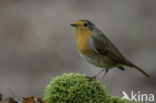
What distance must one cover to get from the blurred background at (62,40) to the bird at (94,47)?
3038mm

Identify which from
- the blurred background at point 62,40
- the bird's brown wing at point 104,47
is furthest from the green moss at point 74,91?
the blurred background at point 62,40

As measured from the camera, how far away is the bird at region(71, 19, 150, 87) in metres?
5.43

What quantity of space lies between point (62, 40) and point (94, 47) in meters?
5.54

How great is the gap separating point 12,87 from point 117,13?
3871 mm

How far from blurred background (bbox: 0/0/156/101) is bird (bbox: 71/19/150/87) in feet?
9.97

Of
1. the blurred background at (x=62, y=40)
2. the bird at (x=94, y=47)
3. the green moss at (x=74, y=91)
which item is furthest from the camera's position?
the blurred background at (x=62, y=40)

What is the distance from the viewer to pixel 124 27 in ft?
37.1

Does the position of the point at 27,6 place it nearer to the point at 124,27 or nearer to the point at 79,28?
the point at 124,27

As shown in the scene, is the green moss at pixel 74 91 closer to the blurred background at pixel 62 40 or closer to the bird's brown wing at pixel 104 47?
the bird's brown wing at pixel 104 47

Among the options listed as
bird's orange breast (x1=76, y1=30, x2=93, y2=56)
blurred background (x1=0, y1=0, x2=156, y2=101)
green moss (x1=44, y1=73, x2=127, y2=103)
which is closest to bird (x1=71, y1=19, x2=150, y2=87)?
bird's orange breast (x1=76, y1=30, x2=93, y2=56)

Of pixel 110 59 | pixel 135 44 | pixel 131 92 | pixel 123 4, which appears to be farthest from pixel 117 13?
pixel 110 59

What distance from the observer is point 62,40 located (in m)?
11.0

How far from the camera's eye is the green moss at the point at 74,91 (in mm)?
5043

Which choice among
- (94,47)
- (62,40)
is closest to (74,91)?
(94,47)
